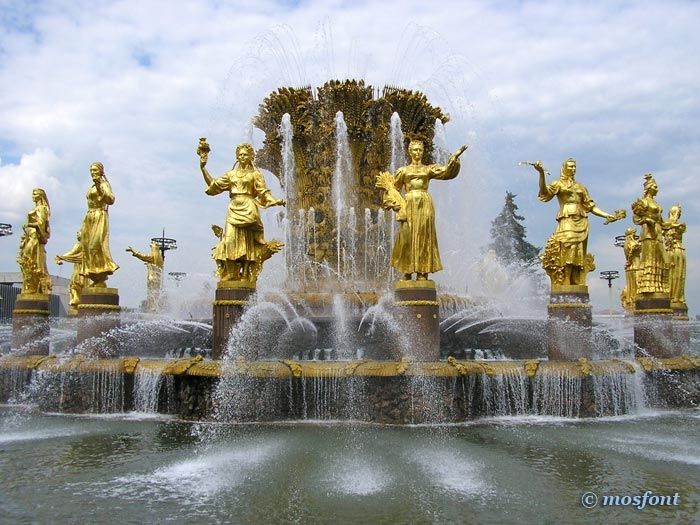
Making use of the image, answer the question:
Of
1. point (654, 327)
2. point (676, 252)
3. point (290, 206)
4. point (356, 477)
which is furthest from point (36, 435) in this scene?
point (676, 252)

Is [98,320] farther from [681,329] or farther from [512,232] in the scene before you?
[512,232]

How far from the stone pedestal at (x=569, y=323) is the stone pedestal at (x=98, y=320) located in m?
8.77

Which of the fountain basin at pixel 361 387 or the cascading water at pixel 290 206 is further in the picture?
the cascading water at pixel 290 206

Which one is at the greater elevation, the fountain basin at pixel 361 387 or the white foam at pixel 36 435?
the fountain basin at pixel 361 387

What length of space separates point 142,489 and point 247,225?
632 centimetres

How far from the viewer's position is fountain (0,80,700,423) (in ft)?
32.8

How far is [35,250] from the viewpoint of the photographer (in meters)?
14.7

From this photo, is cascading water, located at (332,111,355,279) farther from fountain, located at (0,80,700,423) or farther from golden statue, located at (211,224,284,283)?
golden statue, located at (211,224,284,283)

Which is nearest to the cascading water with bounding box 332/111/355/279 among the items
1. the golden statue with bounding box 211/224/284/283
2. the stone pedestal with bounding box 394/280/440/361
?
the golden statue with bounding box 211/224/284/283

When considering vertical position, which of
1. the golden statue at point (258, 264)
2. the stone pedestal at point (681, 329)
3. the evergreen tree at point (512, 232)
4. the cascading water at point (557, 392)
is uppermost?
the evergreen tree at point (512, 232)

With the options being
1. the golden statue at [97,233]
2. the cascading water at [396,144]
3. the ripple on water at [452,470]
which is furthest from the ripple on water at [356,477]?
the cascading water at [396,144]

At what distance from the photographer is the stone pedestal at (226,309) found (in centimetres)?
1137

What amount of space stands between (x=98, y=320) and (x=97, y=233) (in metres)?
1.88

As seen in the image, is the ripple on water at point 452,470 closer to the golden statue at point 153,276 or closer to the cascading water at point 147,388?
the cascading water at point 147,388
